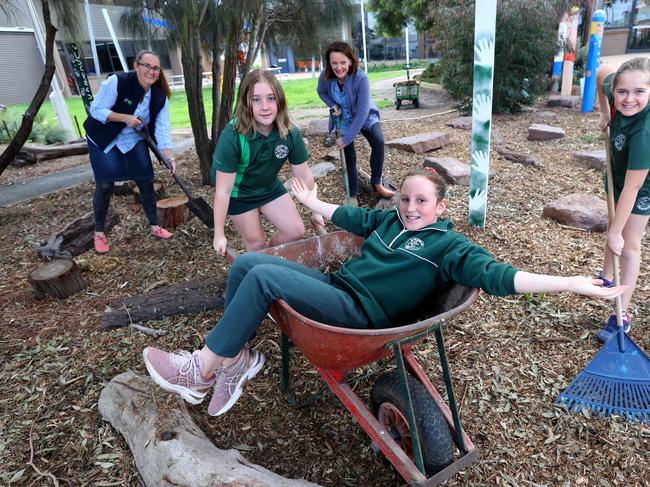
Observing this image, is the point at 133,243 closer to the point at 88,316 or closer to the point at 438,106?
the point at 88,316

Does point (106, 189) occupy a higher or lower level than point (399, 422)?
higher

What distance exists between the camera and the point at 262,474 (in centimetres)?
162

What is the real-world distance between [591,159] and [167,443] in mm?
5207

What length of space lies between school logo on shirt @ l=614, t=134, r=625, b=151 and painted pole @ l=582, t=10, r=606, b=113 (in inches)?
276

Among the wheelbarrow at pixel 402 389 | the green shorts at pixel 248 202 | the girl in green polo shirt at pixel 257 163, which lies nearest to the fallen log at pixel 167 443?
the wheelbarrow at pixel 402 389

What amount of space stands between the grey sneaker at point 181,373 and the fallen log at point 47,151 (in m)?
7.21

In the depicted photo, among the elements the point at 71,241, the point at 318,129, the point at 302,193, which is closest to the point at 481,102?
the point at 302,193

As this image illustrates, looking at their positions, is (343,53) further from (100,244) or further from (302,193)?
(100,244)

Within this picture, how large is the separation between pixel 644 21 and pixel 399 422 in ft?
86.1

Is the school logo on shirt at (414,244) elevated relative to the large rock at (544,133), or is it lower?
elevated

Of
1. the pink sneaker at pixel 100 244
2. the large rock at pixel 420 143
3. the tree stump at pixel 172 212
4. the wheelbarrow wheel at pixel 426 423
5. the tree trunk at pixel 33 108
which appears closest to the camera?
the wheelbarrow wheel at pixel 426 423

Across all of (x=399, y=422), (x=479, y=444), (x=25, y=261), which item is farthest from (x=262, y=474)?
(x=25, y=261)

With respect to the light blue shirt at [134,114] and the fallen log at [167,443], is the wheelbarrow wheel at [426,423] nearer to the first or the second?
the fallen log at [167,443]

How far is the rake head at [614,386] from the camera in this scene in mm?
Result: 1936
